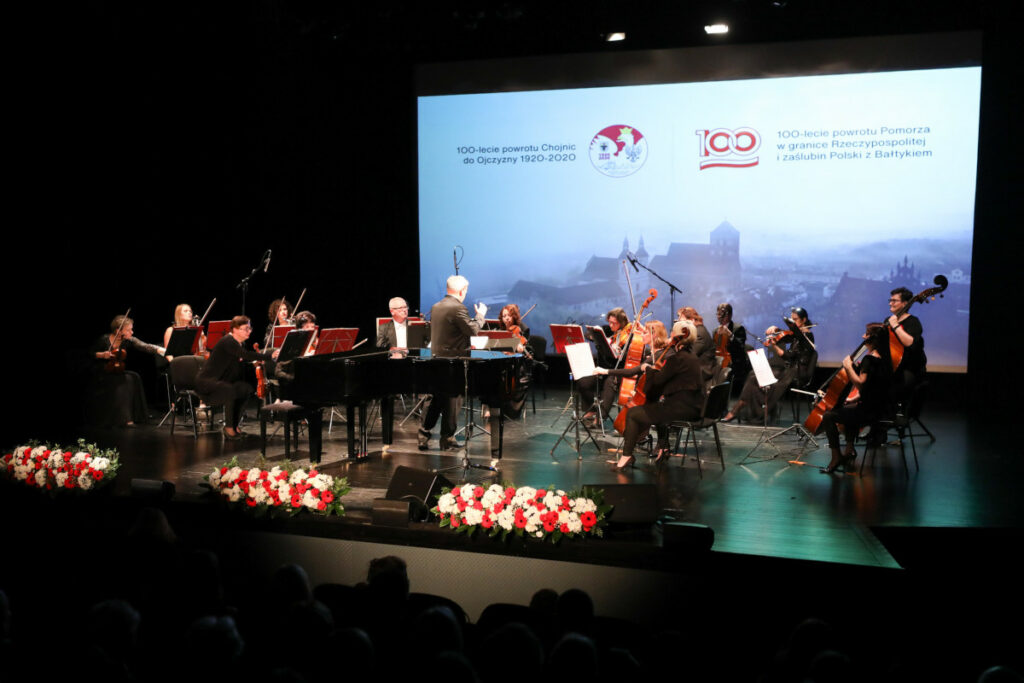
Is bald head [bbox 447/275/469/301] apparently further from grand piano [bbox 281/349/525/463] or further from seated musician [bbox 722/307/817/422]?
seated musician [bbox 722/307/817/422]

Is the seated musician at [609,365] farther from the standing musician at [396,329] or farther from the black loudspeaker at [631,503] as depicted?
the black loudspeaker at [631,503]

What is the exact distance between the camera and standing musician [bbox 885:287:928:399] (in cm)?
675

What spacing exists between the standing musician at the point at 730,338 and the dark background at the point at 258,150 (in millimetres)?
2132

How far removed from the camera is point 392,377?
6.25 m

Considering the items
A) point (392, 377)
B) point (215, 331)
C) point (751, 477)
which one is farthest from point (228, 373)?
point (751, 477)

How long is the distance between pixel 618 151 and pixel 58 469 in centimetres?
745

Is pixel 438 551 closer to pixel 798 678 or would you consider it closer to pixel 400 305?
pixel 798 678

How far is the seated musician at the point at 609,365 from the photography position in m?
7.34

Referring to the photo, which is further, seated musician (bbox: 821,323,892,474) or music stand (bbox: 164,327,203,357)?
music stand (bbox: 164,327,203,357)

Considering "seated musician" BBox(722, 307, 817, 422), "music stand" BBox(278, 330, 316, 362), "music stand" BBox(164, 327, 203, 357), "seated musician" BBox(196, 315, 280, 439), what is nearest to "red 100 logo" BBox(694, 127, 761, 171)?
"seated musician" BBox(722, 307, 817, 422)

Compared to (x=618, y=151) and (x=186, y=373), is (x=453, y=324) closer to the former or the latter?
(x=186, y=373)

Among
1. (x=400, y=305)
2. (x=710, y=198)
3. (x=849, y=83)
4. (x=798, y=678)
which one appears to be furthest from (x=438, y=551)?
(x=849, y=83)

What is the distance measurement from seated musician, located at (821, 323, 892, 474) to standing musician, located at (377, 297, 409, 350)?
156 inches

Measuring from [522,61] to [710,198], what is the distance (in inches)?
116
